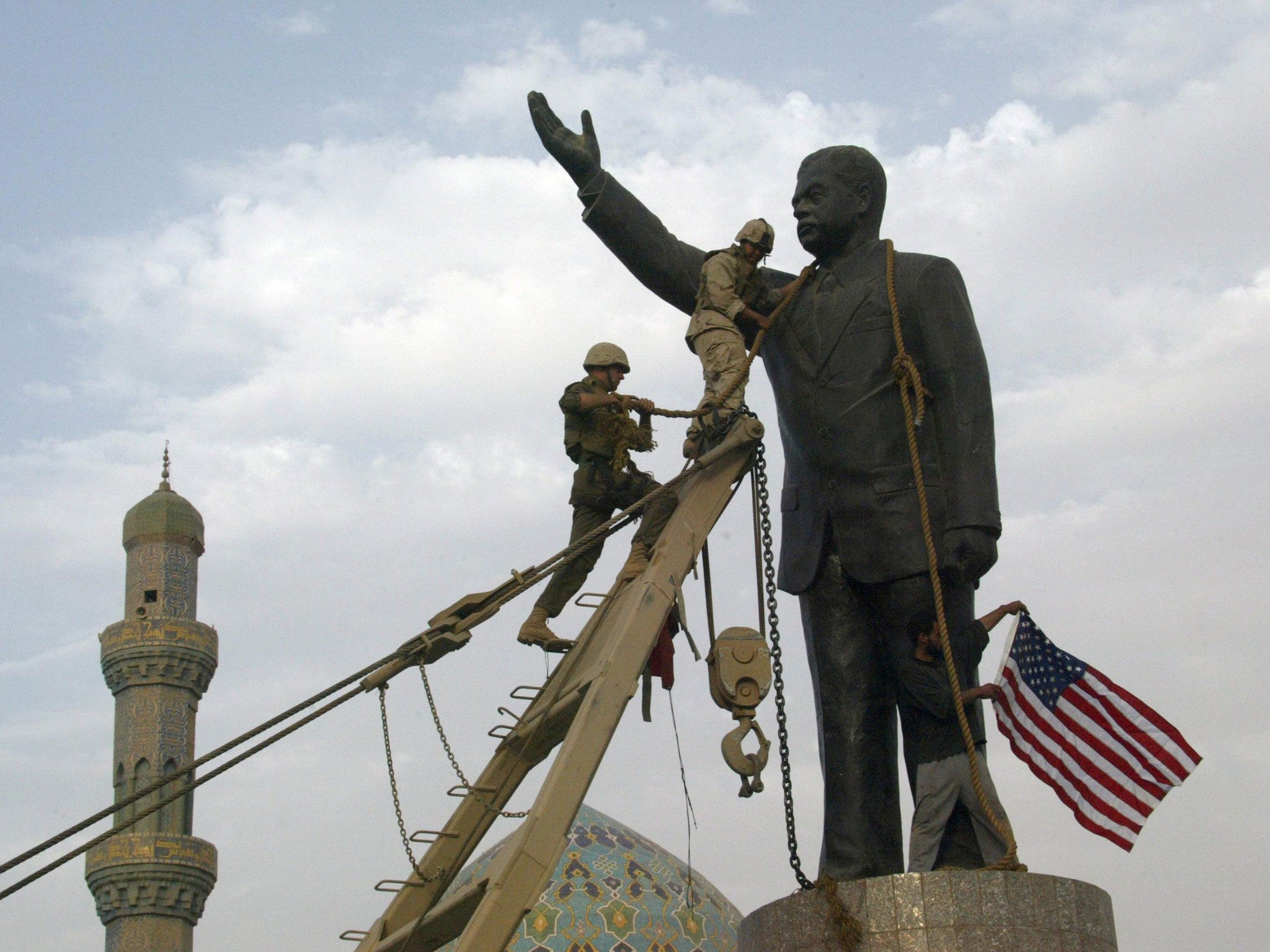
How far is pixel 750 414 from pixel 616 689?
1606mm

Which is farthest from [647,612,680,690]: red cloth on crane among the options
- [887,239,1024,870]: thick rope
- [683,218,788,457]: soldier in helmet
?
[887,239,1024,870]: thick rope

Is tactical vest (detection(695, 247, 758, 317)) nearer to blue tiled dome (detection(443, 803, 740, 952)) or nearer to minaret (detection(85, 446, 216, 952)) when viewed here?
blue tiled dome (detection(443, 803, 740, 952))

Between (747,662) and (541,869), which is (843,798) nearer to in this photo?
(747,662)

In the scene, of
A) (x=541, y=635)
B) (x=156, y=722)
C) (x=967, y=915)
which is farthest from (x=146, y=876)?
(x=967, y=915)

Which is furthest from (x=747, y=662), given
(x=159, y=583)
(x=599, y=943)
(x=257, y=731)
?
(x=159, y=583)

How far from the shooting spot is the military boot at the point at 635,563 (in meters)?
7.88

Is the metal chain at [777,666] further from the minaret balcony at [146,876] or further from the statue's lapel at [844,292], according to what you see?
the minaret balcony at [146,876]

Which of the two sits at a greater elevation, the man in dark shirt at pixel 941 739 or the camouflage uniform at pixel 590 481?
the camouflage uniform at pixel 590 481

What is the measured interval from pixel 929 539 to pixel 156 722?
25779 millimetres

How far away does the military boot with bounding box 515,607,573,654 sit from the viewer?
8.20 m

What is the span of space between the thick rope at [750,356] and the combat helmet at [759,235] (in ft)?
0.64

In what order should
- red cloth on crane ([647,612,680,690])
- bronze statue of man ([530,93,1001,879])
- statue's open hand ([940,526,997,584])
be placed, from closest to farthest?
statue's open hand ([940,526,997,584]) < bronze statue of man ([530,93,1001,879]) < red cloth on crane ([647,612,680,690])

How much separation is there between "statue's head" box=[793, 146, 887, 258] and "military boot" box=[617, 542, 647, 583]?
60.7 inches

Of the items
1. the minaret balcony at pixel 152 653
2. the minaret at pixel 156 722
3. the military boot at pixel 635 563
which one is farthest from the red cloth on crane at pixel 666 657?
the minaret balcony at pixel 152 653
